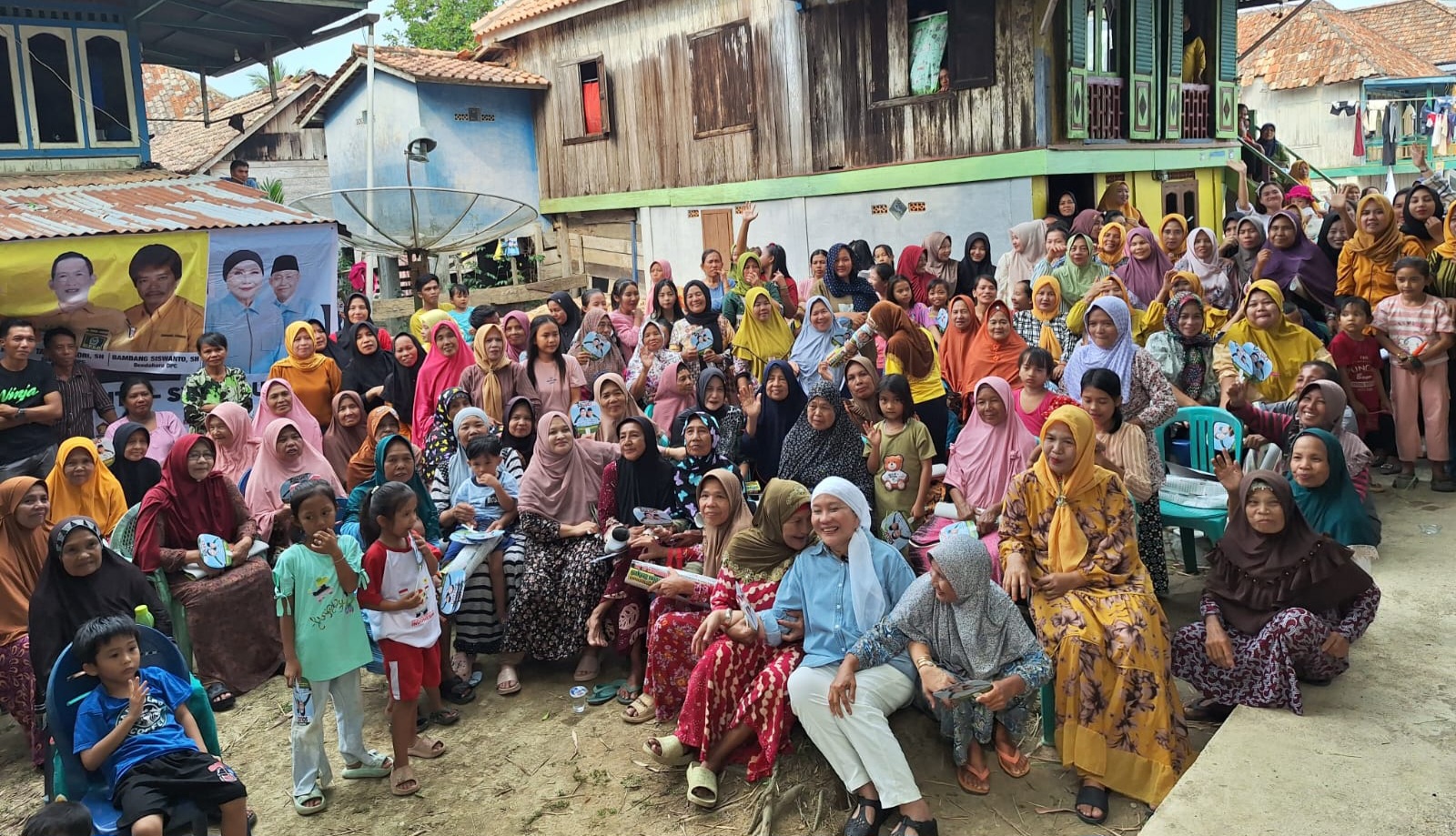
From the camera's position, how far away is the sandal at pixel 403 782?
4121mm

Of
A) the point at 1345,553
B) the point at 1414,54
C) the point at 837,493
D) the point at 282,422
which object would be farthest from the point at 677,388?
the point at 1414,54

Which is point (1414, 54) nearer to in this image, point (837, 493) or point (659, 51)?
point (659, 51)

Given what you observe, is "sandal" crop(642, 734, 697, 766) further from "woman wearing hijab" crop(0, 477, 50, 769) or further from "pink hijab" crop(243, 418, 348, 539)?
"woman wearing hijab" crop(0, 477, 50, 769)

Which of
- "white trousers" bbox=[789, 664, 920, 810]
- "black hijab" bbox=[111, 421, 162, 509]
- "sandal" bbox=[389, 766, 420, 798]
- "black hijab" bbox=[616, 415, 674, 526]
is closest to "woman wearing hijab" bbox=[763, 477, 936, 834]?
"white trousers" bbox=[789, 664, 920, 810]

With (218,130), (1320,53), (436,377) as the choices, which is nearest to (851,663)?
(436,377)

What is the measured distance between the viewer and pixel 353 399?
6.21 m

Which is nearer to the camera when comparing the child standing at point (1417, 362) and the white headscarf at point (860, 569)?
the white headscarf at point (860, 569)

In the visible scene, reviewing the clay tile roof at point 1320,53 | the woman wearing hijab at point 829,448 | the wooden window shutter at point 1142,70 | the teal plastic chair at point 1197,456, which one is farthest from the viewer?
the clay tile roof at point 1320,53

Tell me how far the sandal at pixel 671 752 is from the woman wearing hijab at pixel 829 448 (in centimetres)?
163

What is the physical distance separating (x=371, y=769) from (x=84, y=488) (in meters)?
2.35

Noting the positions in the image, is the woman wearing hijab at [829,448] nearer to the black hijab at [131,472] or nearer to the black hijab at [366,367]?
the black hijab at [366,367]

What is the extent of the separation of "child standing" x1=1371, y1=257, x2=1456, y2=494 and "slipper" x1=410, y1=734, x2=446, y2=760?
575cm

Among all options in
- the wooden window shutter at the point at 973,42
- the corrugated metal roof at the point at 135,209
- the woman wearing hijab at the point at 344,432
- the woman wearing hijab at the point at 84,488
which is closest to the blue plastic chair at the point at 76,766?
the woman wearing hijab at the point at 84,488

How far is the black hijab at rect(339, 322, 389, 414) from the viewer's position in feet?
23.7
